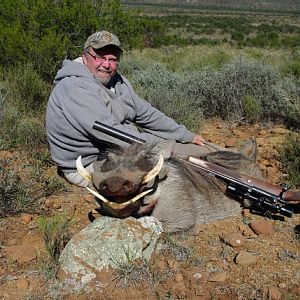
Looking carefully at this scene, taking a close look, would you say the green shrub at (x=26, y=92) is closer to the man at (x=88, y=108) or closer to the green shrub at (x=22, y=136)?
the green shrub at (x=22, y=136)

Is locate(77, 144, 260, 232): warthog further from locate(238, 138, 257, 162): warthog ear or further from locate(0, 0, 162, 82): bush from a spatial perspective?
locate(0, 0, 162, 82): bush

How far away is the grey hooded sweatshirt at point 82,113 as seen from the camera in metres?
A: 3.82

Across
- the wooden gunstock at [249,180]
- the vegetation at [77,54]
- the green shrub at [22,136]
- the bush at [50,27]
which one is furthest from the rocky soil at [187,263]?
the bush at [50,27]

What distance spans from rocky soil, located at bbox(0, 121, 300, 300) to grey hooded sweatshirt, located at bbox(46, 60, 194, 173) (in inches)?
17.1

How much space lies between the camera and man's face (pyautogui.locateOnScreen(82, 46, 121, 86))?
13.6 ft

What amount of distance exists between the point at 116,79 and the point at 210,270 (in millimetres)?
2279

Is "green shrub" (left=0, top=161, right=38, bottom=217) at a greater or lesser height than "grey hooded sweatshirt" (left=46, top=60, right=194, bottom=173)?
lesser

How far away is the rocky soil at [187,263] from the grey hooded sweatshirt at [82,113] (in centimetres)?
43

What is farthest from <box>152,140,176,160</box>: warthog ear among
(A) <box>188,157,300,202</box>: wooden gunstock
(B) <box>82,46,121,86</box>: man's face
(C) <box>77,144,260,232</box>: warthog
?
(B) <box>82,46,121,86</box>: man's face

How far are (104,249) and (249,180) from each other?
1.36 metres

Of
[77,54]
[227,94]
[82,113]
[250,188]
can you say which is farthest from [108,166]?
[77,54]

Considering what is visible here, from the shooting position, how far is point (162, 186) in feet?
11.5

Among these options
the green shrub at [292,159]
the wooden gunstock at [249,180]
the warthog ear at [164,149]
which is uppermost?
the warthog ear at [164,149]

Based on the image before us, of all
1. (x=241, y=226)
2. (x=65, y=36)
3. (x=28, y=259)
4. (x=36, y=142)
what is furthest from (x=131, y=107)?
(x=65, y=36)
